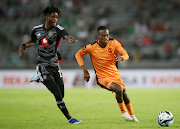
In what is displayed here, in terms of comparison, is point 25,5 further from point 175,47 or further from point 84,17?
point 175,47

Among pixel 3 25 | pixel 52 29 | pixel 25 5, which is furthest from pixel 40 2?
pixel 52 29

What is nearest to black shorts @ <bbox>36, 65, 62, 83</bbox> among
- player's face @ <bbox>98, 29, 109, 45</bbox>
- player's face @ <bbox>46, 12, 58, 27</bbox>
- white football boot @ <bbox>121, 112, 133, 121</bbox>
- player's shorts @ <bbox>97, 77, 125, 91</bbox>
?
player's face @ <bbox>46, 12, 58, 27</bbox>

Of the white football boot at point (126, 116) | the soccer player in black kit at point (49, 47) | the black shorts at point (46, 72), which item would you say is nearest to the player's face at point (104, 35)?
the soccer player in black kit at point (49, 47)

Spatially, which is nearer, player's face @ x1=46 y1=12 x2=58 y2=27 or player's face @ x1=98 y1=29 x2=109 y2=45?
player's face @ x1=46 y1=12 x2=58 y2=27

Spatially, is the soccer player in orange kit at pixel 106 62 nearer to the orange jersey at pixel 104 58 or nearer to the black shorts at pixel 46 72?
the orange jersey at pixel 104 58

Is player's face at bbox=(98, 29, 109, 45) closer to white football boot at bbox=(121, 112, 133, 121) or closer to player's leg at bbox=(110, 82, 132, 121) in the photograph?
player's leg at bbox=(110, 82, 132, 121)

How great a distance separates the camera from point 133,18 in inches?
917

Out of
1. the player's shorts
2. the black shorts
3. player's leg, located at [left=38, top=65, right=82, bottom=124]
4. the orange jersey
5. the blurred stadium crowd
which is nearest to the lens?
player's leg, located at [left=38, top=65, right=82, bottom=124]

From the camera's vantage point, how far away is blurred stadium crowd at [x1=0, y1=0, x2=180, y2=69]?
19378 millimetres

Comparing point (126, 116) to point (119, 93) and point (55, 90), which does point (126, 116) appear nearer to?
point (119, 93)

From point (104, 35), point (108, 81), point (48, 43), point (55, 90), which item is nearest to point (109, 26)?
point (104, 35)

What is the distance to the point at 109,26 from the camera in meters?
22.2

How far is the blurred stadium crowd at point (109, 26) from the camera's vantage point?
763 inches

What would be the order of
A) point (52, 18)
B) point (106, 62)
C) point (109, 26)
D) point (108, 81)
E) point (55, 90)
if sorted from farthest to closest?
point (109, 26) < point (106, 62) < point (108, 81) < point (52, 18) < point (55, 90)
